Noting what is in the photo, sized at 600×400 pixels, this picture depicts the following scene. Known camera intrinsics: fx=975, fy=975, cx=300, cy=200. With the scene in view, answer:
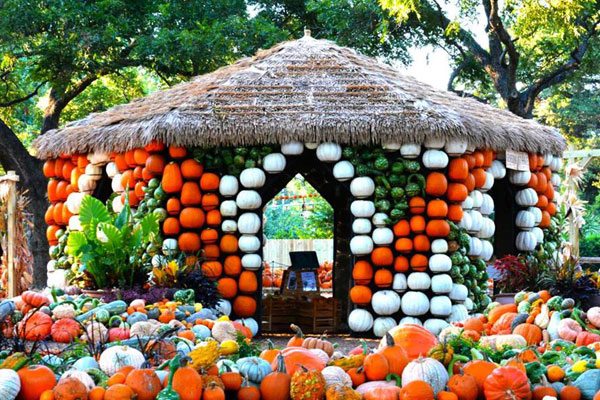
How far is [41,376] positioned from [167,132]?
20.0 feet

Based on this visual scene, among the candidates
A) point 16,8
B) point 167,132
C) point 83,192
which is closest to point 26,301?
point 167,132

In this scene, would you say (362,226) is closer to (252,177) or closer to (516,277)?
(252,177)

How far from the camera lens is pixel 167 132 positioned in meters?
11.4

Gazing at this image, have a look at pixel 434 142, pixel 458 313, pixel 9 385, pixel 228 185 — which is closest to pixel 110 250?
pixel 228 185

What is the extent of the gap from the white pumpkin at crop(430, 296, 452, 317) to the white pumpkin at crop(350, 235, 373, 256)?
972 mm

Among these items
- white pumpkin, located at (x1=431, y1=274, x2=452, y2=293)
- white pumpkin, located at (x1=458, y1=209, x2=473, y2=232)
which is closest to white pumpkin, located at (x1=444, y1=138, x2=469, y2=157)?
white pumpkin, located at (x1=458, y1=209, x2=473, y2=232)

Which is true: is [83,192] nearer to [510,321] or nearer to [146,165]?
[146,165]

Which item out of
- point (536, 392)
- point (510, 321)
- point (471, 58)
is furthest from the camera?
point (471, 58)

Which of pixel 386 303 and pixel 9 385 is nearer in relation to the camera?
pixel 9 385

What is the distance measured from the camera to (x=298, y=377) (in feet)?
18.8

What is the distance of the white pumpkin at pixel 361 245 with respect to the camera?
38.1ft

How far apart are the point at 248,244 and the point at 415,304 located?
83.2 inches

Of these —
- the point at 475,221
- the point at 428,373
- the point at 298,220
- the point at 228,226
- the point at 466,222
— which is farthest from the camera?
the point at 298,220

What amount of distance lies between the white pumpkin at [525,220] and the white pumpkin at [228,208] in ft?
14.0
